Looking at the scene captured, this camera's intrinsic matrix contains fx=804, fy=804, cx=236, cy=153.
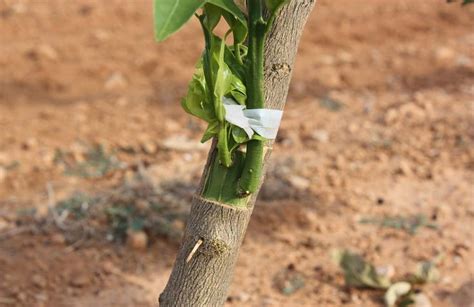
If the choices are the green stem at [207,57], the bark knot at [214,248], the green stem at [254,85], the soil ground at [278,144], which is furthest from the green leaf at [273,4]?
the soil ground at [278,144]

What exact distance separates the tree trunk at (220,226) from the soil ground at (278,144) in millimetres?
857

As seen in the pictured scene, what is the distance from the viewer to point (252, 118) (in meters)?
1.52

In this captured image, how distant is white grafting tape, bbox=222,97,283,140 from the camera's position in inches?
58.7

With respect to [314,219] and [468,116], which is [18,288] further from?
[468,116]

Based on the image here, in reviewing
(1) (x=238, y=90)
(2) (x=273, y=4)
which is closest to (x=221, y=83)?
(1) (x=238, y=90)

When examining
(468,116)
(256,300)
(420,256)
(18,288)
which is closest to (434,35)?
(468,116)

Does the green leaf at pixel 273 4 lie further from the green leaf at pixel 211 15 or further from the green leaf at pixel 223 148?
the green leaf at pixel 223 148

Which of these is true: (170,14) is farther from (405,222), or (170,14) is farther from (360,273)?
(405,222)

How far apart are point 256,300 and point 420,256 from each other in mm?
619

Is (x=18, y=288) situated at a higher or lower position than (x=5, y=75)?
lower

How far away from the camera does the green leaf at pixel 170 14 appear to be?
1140 millimetres

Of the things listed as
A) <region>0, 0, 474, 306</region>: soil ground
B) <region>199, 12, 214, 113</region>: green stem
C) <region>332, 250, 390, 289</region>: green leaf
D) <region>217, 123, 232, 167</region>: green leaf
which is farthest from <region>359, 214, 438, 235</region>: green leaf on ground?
<region>199, 12, 214, 113</region>: green stem

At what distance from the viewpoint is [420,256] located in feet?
8.95

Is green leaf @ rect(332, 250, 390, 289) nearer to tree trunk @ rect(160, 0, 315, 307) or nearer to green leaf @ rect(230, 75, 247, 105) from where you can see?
tree trunk @ rect(160, 0, 315, 307)
